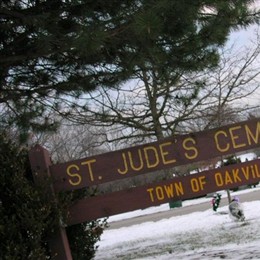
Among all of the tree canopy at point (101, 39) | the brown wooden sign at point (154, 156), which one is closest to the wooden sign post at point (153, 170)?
the brown wooden sign at point (154, 156)

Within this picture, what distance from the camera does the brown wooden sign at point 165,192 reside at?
16.3ft

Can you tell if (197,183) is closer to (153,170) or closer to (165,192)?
(165,192)

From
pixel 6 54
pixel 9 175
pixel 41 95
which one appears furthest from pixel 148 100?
pixel 9 175

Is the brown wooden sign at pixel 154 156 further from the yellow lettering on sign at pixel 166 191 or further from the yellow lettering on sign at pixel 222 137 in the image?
the yellow lettering on sign at pixel 166 191

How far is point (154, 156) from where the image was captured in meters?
4.95

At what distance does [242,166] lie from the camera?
16.5 ft

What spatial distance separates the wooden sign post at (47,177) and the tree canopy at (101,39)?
1.19m

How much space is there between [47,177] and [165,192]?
1238mm

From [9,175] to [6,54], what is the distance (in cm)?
210

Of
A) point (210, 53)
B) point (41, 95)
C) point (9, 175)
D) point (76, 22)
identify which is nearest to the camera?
point (9, 175)

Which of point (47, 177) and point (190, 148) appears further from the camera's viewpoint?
point (190, 148)

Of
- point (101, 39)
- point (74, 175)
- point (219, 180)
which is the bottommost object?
point (219, 180)

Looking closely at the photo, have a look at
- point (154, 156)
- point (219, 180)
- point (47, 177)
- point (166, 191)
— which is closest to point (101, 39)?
point (154, 156)

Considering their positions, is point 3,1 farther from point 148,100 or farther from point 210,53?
point 148,100
